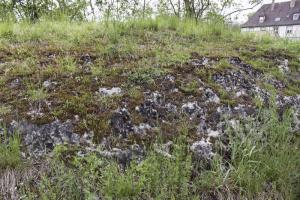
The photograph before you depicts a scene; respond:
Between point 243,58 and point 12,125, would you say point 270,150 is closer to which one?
point 243,58

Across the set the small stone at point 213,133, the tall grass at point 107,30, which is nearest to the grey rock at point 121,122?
the small stone at point 213,133

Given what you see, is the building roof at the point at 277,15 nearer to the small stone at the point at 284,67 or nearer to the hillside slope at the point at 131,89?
the small stone at the point at 284,67

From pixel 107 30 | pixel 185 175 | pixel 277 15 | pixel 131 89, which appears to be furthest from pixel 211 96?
pixel 277 15

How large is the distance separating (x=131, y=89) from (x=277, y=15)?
159 feet

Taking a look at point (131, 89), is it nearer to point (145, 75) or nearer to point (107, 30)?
point (145, 75)

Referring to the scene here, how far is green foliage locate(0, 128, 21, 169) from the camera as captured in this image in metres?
2.49

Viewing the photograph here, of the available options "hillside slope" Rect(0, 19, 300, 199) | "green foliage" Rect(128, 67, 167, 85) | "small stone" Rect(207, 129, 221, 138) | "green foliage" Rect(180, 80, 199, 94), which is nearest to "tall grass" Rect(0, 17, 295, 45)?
"hillside slope" Rect(0, 19, 300, 199)

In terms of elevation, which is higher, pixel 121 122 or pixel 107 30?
pixel 107 30

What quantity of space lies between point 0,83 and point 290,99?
3.65m

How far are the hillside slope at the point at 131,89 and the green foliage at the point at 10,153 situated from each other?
0.12 metres

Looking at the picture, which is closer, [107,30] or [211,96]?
[211,96]

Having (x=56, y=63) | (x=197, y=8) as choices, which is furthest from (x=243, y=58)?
(x=197, y=8)

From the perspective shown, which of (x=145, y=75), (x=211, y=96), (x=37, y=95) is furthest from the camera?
(x=145, y=75)

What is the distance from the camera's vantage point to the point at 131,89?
3.52m
